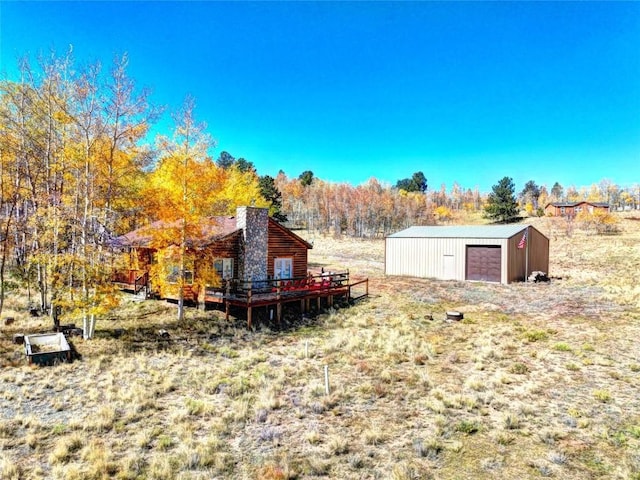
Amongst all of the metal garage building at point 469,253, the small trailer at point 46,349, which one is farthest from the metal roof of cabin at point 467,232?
the small trailer at point 46,349

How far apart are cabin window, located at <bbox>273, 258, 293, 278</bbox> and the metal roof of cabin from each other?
15257 millimetres

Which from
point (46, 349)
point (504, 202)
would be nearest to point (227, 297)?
point (46, 349)

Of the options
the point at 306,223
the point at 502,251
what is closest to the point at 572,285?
the point at 502,251

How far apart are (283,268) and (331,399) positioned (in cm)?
1322

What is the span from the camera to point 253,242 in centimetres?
2112

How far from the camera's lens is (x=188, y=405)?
10219 millimetres

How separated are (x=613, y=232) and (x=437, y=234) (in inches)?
1989

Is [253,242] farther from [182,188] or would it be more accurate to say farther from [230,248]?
[182,188]

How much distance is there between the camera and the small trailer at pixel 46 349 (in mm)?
12680

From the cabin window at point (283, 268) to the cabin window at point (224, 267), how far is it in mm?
2780

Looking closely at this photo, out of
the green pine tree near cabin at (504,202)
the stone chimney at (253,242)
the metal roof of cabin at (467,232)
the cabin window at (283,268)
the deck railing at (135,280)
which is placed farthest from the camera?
the green pine tree near cabin at (504,202)

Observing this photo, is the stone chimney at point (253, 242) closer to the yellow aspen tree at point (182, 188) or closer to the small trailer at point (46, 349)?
the yellow aspen tree at point (182, 188)

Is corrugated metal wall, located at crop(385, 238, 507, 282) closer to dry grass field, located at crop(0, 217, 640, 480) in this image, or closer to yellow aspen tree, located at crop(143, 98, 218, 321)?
dry grass field, located at crop(0, 217, 640, 480)

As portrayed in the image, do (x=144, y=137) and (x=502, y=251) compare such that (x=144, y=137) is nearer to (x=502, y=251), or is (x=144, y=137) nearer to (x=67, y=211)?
(x=67, y=211)
